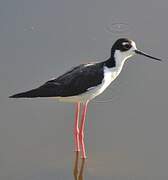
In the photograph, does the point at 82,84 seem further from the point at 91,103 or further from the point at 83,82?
the point at 91,103

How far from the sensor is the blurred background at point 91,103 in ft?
18.8

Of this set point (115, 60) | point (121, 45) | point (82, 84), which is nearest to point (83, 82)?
point (82, 84)

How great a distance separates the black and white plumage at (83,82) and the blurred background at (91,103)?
0.42m

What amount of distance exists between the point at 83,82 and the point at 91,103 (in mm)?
638

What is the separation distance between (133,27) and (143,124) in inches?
69.3

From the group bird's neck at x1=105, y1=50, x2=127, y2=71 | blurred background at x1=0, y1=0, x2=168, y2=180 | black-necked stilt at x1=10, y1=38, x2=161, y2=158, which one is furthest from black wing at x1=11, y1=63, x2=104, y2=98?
blurred background at x1=0, y1=0, x2=168, y2=180

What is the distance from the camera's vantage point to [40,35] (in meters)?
7.51

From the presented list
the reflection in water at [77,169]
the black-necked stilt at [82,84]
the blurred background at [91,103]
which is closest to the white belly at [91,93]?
the black-necked stilt at [82,84]

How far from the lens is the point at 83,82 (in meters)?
5.84

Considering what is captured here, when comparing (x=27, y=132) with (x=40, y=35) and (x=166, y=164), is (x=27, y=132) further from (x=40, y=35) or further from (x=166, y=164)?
(x=40, y=35)

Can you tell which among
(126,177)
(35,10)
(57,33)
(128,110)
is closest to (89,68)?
(128,110)

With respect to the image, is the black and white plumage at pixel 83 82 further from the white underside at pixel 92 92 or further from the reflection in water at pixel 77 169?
the reflection in water at pixel 77 169

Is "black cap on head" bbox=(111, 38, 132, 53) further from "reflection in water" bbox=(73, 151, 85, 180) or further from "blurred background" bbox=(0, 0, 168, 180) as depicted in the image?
"reflection in water" bbox=(73, 151, 85, 180)

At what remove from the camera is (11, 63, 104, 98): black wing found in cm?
577
